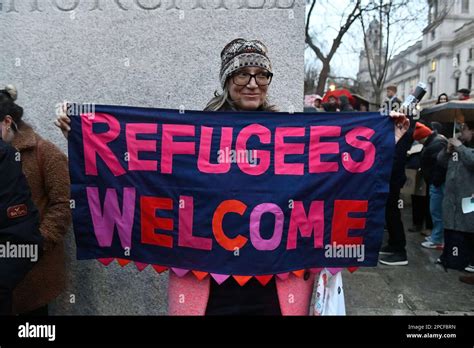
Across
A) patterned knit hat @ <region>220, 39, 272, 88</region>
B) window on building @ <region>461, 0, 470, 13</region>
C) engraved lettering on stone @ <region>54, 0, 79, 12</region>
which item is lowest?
patterned knit hat @ <region>220, 39, 272, 88</region>

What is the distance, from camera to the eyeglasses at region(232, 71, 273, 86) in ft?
7.37

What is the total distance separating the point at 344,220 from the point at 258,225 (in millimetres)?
488

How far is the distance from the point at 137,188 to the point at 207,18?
1.56 meters

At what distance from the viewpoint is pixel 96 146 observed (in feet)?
8.03

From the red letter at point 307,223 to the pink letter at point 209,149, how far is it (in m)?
0.45

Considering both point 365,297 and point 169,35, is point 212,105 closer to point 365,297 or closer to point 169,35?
point 169,35

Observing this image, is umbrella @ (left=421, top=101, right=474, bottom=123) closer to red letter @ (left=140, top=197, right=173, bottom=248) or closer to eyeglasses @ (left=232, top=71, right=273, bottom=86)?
eyeglasses @ (left=232, top=71, right=273, bottom=86)

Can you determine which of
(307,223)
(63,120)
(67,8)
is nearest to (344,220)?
(307,223)

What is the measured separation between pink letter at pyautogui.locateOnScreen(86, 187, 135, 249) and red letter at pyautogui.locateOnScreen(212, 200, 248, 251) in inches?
19.5

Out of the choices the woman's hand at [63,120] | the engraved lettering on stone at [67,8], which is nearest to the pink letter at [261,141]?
the woman's hand at [63,120]

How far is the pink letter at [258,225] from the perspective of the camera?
2297 millimetres

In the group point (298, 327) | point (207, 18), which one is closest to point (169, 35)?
point (207, 18)

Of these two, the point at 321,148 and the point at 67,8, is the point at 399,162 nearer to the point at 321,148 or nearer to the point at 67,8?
the point at 321,148

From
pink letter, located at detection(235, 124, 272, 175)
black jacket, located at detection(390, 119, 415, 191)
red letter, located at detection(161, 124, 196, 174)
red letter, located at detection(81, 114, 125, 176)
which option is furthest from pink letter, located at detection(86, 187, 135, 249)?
black jacket, located at detection(390, 119, 415, 191)
